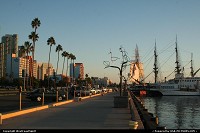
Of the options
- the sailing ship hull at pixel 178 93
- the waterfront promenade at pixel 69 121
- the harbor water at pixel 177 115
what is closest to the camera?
the waterfront promenade at pixel 69 121

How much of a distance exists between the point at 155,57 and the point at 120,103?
134437mm

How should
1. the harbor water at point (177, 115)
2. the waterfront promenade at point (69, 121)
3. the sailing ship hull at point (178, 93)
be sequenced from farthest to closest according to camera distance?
Answer: the sailing ship hull at point (178, 93) < the harbor water at point (177, 115) < the waterfront promenade at point (69, 121)

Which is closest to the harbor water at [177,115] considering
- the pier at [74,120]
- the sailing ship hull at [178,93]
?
the pier at [74,120]

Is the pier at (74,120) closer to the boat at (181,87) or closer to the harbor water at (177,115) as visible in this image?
→ the harbor water at (177,115)

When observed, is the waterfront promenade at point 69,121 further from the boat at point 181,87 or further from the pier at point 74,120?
the boat at point 181,87

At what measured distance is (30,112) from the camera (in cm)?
2152

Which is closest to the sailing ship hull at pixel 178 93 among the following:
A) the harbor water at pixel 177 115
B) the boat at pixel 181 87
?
the boat at pixel 181 87

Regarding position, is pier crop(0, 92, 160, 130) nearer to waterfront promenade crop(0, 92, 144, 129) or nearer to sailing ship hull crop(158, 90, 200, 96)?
waterfront promenade crop(0, 92, 144, 129)

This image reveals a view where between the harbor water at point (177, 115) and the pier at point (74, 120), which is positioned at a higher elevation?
the pier at point (74, 120)

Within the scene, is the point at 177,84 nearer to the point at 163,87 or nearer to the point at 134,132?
the point at 163,87

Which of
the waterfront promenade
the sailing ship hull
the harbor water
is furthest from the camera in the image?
the sailing ship hull

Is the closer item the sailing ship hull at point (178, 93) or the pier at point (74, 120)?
the pier at point (74, 120)

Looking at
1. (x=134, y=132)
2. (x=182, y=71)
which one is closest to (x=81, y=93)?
(x=134, y=132)

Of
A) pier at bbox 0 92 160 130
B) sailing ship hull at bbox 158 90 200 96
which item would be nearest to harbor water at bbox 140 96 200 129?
pier at bbox 0 92 160 130
